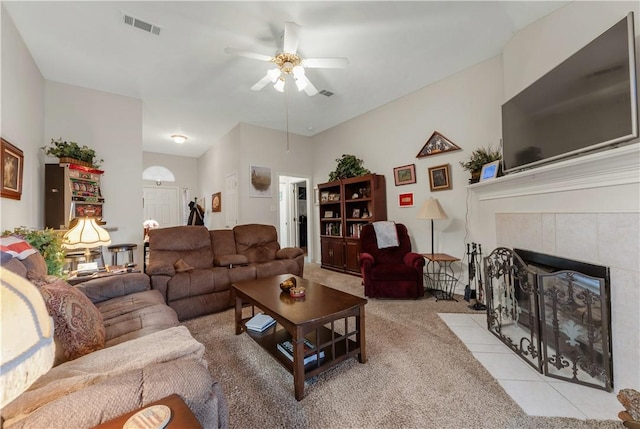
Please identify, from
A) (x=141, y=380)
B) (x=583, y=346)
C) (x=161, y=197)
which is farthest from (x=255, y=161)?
(x=583, y=346)

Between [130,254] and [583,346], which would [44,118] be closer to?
[130,254]

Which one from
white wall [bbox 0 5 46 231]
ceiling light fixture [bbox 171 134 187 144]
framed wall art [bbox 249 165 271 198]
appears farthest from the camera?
ceiling light fixture [bbox 171 134 187 144]

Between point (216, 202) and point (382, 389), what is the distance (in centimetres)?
540

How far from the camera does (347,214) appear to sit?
15.4ft

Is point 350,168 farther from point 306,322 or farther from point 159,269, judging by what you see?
point 306,322

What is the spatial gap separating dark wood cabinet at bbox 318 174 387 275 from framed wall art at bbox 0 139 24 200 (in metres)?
3.91

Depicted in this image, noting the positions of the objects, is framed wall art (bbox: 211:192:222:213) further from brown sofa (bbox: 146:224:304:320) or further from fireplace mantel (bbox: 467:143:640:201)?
fireplace mantel (bbox: 467:143:640:201)

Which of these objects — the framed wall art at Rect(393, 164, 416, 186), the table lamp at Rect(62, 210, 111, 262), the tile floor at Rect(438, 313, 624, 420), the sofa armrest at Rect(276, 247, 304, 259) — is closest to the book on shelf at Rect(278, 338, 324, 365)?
the tile floor at Rect(438, 313, 624, 420)

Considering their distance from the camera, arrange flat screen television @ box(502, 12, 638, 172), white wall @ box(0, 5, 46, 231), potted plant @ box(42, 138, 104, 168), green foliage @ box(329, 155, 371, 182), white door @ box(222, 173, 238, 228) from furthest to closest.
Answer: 1. white door @ box(222, 173, 238, 228)
2. green foliage @ box(329, 155, 371, 182)
3. potted plant @ box(42, 138, 104, 168)
4. white wall @ box(0, 5, 46, 231)
5. flat screen television @ box(502, 12, 638, 172)

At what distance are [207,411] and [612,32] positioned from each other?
288 cm

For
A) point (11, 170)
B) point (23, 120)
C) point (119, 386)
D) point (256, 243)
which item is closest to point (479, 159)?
point (256, 243)

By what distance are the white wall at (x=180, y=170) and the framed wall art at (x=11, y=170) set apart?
4.57 meters

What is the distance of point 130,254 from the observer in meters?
3.59

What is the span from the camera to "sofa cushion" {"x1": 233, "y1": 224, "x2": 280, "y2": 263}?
3.55 m
